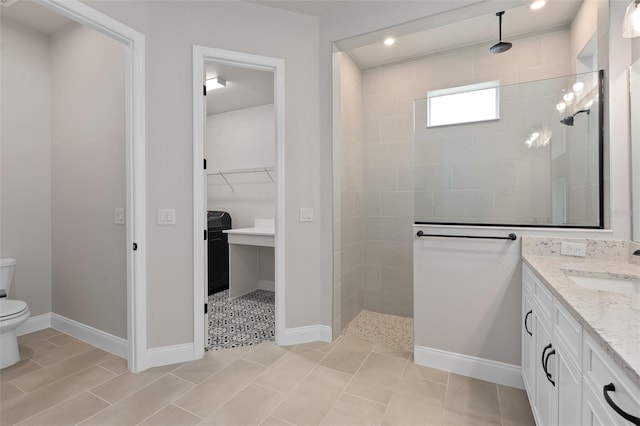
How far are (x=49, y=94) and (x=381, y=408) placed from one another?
389cm

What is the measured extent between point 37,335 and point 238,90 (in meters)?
3.28

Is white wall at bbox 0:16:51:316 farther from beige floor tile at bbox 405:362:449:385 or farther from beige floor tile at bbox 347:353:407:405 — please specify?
beige floor tile at bbox 405:362:449:385

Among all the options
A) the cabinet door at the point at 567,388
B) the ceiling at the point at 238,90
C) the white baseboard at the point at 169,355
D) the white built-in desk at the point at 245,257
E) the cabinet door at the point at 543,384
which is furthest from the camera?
the white built-in desk at the point at 245,257

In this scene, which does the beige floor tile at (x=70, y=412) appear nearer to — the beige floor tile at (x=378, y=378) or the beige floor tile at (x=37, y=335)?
the beige floor tile at (x=37, y=335)

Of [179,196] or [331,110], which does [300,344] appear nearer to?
[179,196]

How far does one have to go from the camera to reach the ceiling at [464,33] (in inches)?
96.3

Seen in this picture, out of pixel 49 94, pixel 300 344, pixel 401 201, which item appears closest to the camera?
pixel 300 344

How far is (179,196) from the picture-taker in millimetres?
2277

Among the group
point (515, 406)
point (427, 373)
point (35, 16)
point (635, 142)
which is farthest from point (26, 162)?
point (635, 142)

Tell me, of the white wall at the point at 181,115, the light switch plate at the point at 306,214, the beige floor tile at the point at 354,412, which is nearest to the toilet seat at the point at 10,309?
the white wall at the point at 181,115

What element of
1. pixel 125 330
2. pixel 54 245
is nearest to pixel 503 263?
pixel 125 330

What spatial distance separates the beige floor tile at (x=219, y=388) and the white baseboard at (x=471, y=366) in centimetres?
121

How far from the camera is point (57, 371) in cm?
217

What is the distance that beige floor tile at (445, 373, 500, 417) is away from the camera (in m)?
1.77
